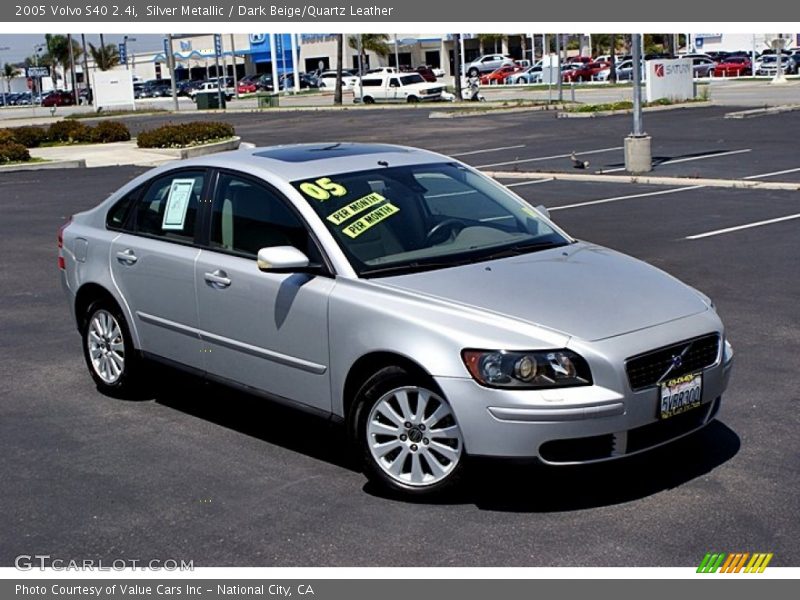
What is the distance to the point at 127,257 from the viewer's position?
25.5ft

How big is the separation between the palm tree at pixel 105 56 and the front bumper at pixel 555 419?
374 ft

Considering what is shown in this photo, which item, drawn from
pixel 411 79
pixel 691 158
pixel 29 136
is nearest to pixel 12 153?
pixel 29 136

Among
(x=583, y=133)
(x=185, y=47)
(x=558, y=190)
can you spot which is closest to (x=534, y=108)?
(x=583, y=133)

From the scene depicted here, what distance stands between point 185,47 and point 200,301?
122 meters

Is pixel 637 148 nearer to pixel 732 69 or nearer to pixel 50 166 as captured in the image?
pixel 50 166

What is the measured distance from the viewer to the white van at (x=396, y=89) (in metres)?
59.9

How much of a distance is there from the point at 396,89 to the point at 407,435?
5613cm

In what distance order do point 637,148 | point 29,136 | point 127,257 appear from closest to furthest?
1. point 127,257
2. point 637,148
3. point 29,136

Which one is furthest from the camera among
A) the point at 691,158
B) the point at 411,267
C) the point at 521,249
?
the point at 691,158

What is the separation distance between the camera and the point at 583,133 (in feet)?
105

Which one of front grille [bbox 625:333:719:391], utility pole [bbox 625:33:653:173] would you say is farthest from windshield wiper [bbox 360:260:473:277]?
utility pole [bbox 625:33:653:173]

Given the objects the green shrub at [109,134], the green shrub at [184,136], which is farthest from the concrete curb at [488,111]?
the green shrub at [184,136]

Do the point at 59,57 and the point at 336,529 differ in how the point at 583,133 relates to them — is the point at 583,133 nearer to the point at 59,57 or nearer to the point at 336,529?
the point at 336,529

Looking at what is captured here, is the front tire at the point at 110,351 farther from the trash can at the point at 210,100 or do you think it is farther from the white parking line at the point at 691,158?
the trash can at the point at 210,100
